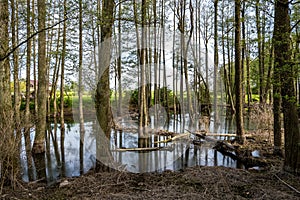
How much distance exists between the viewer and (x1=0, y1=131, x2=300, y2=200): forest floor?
113 inches

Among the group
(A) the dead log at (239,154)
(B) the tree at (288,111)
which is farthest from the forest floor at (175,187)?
(A) the dead log at (239,154)

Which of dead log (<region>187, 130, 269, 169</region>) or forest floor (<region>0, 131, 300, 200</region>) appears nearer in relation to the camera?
forest floor (<region>0, 131, 300, 200</region>)

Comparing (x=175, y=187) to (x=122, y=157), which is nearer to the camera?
(x=175, y=187)

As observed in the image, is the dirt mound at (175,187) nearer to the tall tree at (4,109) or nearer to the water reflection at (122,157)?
the tall tree at (4,109)

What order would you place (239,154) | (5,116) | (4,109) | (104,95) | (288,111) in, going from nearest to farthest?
(5,116) → (4,109) → (288,111) → (104,95) → (239,154)

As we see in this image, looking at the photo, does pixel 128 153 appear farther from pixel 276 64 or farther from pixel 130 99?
pixel 130 99

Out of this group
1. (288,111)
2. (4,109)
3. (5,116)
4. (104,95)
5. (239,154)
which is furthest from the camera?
(239,154)

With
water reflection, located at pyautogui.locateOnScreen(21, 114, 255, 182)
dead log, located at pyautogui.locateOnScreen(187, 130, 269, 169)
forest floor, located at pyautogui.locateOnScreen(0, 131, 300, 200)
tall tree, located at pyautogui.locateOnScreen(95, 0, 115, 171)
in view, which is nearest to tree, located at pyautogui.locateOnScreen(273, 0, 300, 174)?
forest floor, located at pyautogui.locateOnScreen(0, 131, 300, 200)

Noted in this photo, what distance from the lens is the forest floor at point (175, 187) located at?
2861 mm

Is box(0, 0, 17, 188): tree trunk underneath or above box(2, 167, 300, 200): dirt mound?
above

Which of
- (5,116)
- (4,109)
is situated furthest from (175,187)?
(4,109)

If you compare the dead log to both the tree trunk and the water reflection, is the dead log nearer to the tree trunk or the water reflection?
the water reflection

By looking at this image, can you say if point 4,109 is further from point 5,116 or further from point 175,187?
point 175,187

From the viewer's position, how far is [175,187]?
3143mm
